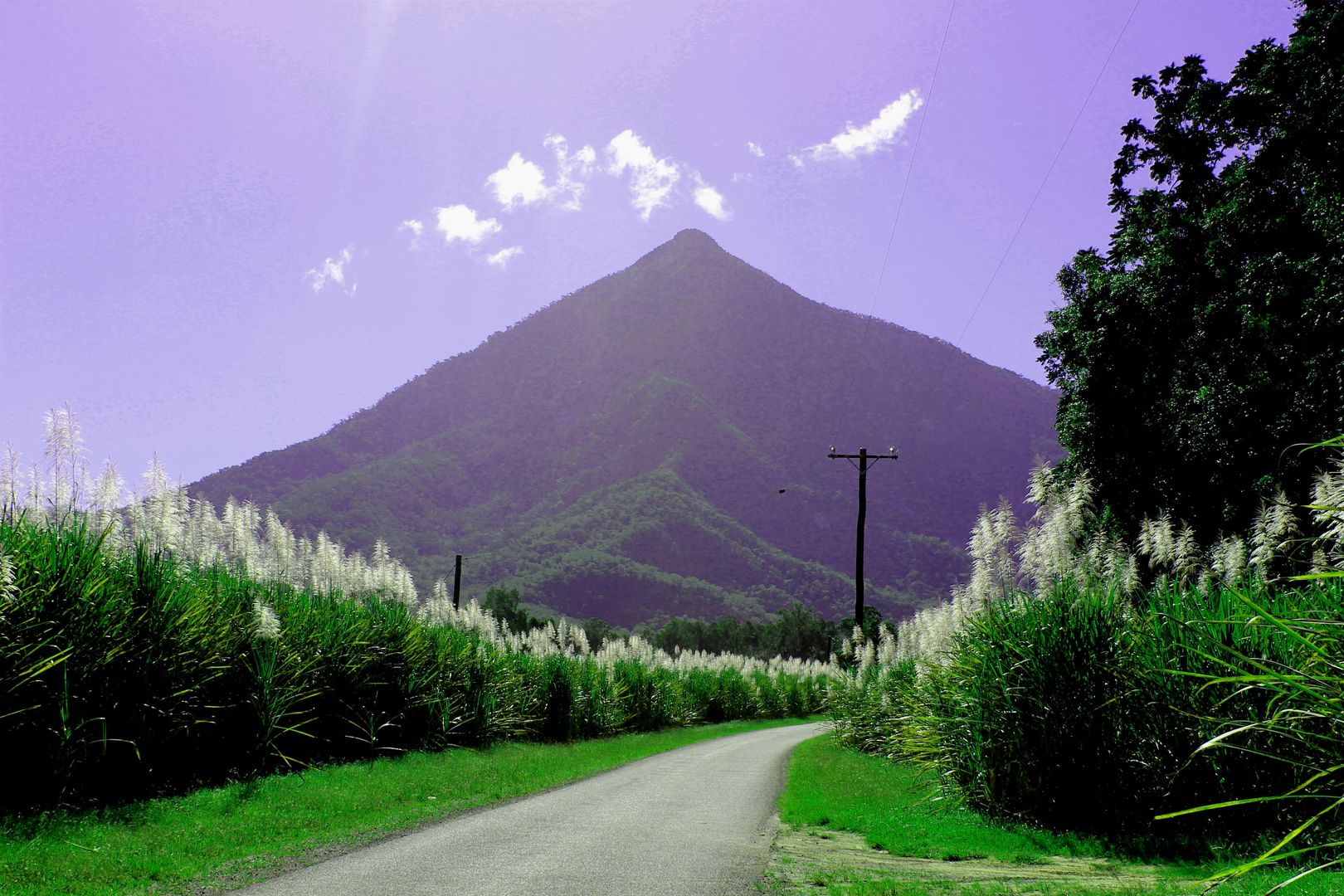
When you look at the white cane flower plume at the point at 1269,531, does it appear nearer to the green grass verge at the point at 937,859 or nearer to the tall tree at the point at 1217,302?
the green grass verge at the point at 937,859

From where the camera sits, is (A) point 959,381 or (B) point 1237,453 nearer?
(B) point 1237,453

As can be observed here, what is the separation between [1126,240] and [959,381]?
399 feet

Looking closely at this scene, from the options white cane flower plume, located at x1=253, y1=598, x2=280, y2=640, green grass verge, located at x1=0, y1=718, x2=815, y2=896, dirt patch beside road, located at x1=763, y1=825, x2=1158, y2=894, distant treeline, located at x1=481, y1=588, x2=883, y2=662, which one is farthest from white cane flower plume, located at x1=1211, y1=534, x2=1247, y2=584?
distant treeline, located at x1=481, y1=588, x2=883, y2=662

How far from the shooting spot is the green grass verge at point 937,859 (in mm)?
7082

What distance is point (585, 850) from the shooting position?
8.78 meters

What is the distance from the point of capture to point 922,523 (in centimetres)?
10862

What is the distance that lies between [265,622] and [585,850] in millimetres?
5891

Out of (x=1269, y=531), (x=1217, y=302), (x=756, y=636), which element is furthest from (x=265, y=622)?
(x=756, y=636)

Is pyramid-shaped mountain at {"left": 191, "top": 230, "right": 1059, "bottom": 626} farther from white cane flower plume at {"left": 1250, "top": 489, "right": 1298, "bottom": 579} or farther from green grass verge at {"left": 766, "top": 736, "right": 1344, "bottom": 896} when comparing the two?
white cane flower plume at {"left": 1250, "top": 489, "right": 1298, "bottom": 579}

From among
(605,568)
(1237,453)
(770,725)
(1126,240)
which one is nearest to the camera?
(1237,453)

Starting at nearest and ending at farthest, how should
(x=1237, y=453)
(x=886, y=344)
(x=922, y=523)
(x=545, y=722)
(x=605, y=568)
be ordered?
1. (x=1237, y=453)
2. (x=545, y=722)
3. (x=605, y=568)
4. (x=922, y=523)
5. (x=886, y=344)

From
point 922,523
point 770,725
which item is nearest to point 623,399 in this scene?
point 922,523

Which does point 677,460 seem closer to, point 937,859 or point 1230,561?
point 1230,561

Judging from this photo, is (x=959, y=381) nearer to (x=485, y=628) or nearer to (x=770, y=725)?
(x=770, y=725)
